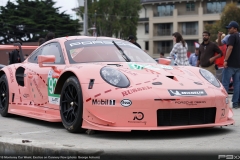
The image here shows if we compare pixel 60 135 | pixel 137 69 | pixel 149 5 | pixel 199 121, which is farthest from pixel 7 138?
pixel 149 5

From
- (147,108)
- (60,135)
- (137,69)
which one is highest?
(137,69)

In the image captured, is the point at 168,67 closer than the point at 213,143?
No

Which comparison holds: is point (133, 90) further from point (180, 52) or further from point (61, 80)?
point (180, 52)

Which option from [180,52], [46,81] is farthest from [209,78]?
[180,52]

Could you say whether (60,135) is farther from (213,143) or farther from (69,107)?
(213,143)

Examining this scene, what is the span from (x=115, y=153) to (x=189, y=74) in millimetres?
2151

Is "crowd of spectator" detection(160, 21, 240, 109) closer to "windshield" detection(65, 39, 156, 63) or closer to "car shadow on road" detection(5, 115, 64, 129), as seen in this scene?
"windshield" detection(65, 39, 156, 63)

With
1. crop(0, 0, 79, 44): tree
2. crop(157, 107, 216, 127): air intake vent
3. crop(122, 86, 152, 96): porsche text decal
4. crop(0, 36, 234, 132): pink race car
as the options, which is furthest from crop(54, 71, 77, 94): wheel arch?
crop(0, 0, 79, 44): tree

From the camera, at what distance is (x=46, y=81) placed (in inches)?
272

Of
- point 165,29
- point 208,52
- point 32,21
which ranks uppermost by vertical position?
point 32,21

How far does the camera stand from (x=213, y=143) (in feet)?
17.4

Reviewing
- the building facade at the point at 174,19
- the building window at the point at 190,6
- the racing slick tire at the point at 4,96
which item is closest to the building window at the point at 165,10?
the building facade at the point at 174,19

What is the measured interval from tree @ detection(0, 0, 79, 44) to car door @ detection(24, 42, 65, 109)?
1831 inches

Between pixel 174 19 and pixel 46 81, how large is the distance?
209ft
